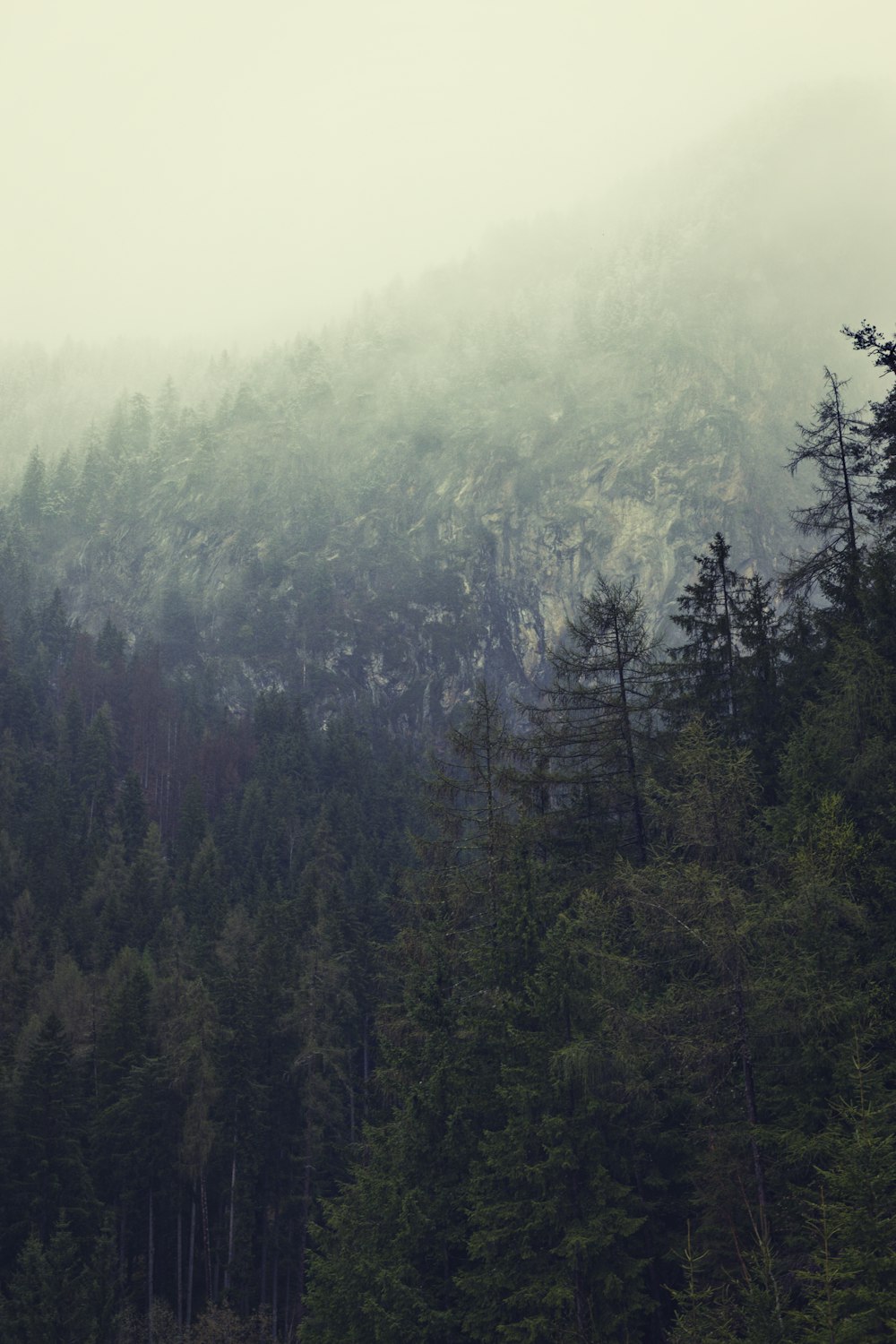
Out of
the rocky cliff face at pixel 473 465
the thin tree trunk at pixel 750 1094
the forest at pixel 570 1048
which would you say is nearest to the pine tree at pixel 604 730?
the forest at pixel 570 1048

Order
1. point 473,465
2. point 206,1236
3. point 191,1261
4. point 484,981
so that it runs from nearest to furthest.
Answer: point 484,981 → point 206,1236 → point 191,1261 → point 473,465

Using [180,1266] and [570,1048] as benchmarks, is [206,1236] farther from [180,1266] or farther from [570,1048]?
[570,1048]

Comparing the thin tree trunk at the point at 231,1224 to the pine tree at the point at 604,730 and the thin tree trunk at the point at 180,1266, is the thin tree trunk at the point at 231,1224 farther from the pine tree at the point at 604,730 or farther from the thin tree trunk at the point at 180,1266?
the pine tree at the point at 604,730

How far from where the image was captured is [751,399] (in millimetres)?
152625

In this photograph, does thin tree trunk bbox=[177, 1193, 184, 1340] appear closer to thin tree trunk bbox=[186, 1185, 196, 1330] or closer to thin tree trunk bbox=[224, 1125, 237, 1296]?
thin tree trunk bbox=[186, 1185, 196, 1330]

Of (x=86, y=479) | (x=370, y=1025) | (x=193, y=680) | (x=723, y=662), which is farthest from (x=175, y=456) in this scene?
(x=723, y=662)

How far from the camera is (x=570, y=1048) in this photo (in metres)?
21.0

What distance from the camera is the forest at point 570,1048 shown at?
62.2ft

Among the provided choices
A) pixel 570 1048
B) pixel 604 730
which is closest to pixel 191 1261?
pixel 604 730

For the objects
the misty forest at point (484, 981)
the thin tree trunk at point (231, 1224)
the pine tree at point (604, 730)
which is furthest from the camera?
the thin tree trunk at point (231, 1224)

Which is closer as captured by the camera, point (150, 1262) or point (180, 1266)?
point (150, 1262)

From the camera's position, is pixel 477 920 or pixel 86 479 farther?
pixel 86 479

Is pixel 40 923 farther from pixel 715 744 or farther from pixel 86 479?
pixel 86 479

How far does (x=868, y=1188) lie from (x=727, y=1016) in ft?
15.9
